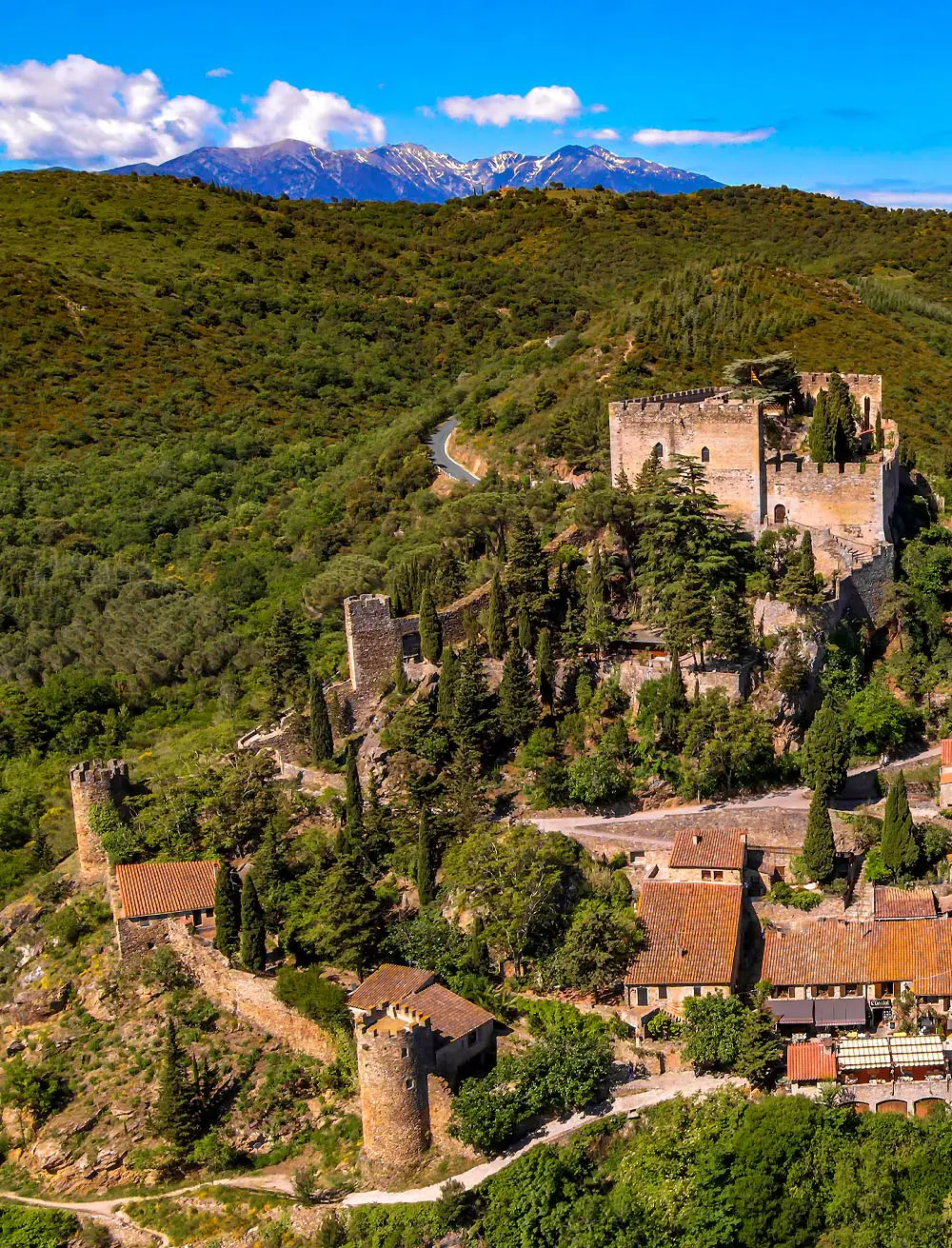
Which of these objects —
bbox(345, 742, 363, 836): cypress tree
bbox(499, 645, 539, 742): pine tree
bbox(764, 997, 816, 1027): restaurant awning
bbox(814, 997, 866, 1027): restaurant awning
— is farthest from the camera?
bbox(499, 645, 539, 742): pine tree

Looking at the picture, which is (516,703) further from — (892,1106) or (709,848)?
(892,1106)

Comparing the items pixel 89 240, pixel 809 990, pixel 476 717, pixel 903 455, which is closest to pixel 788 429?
pixel 903 455

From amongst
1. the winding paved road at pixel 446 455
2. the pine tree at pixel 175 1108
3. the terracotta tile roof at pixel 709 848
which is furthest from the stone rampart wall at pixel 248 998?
the winding paved road at pixel 446 455

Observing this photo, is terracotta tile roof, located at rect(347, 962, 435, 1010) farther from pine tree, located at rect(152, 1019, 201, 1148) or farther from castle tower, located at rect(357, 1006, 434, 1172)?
pine tree, located at rect(152, 1019, 201, 1148)

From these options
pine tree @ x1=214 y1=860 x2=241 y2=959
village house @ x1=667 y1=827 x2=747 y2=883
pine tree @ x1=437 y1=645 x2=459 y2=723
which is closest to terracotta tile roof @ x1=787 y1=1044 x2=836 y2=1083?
village house @ x1=667 y1=827 x2=747 y2=883

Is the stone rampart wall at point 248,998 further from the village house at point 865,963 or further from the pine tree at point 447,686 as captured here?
the village house at point 865,963

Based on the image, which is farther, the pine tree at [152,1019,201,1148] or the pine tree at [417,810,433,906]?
the pine tree at [417,810,433,906]
